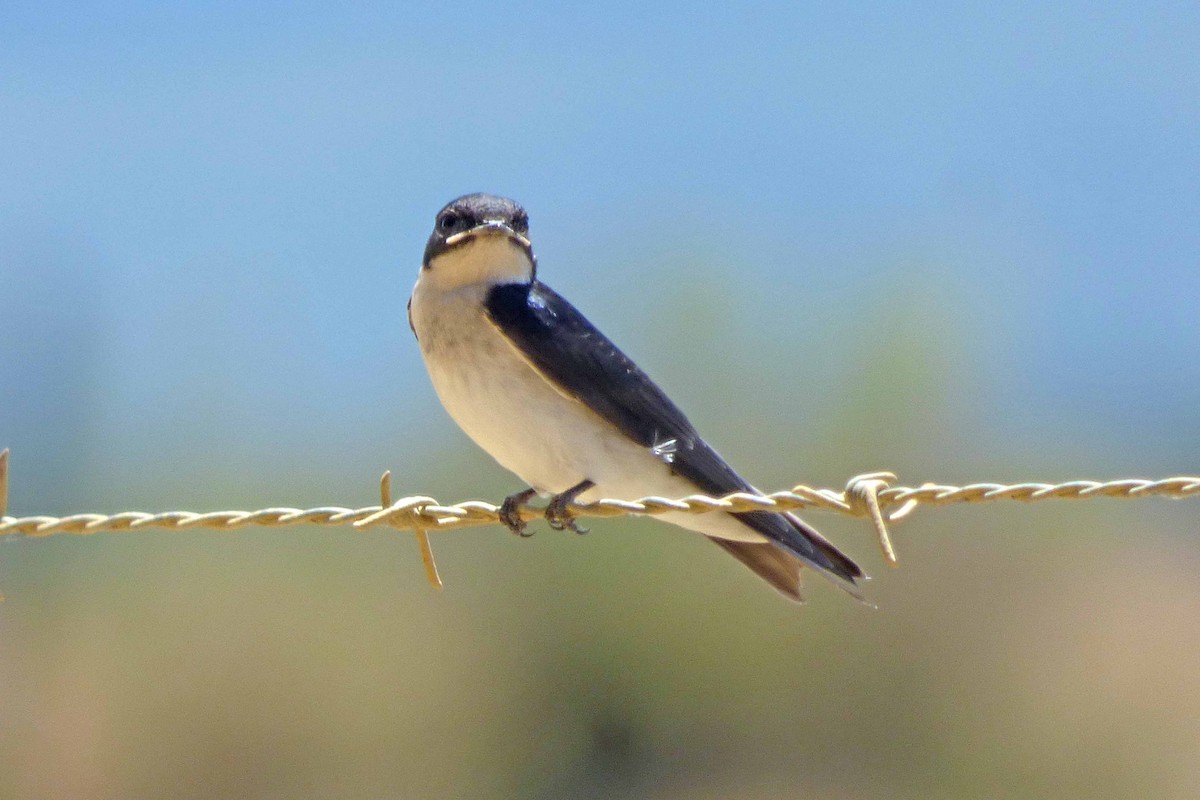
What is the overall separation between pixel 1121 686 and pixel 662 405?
1424 centimetres

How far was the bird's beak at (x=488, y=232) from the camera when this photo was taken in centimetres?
479

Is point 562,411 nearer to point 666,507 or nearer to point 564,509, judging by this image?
point 564,509

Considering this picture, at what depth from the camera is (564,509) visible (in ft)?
12.9

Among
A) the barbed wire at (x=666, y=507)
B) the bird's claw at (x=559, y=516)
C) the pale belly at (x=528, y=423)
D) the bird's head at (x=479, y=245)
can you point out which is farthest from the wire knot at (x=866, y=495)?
the bird's head at (x=479, y=245)

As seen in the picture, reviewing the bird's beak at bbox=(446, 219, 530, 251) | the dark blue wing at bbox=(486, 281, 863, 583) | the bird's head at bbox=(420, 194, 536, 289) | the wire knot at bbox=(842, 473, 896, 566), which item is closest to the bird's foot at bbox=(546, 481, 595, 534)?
the dark blue wing at bbox=(486, 281, 863, 583)

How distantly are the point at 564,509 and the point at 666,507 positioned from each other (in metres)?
0.90

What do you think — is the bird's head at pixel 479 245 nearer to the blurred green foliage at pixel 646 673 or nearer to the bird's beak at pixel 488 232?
the bird's beak at pixel 488 232

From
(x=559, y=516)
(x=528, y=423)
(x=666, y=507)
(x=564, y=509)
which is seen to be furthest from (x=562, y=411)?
(x=666, y=507)

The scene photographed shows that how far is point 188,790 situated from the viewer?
56.2ft

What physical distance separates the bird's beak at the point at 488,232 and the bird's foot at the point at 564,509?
3.18 feet

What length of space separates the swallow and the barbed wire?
2.76 ft

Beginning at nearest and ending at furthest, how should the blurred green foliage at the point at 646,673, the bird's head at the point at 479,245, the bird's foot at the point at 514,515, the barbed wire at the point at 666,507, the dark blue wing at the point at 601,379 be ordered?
the barbed wire at the point at 666,507
the bird's foot at the point at 514,515
the dark blue wing at the point at 601,379
the bird's head at the point at 479,245
the blurred green foliage at the point at 646,673

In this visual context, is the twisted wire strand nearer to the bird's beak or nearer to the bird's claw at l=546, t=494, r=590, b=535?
the bird's claw at l=546, t=494, r=590, b=535

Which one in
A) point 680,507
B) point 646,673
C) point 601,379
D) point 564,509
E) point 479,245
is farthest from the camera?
point 646,673
